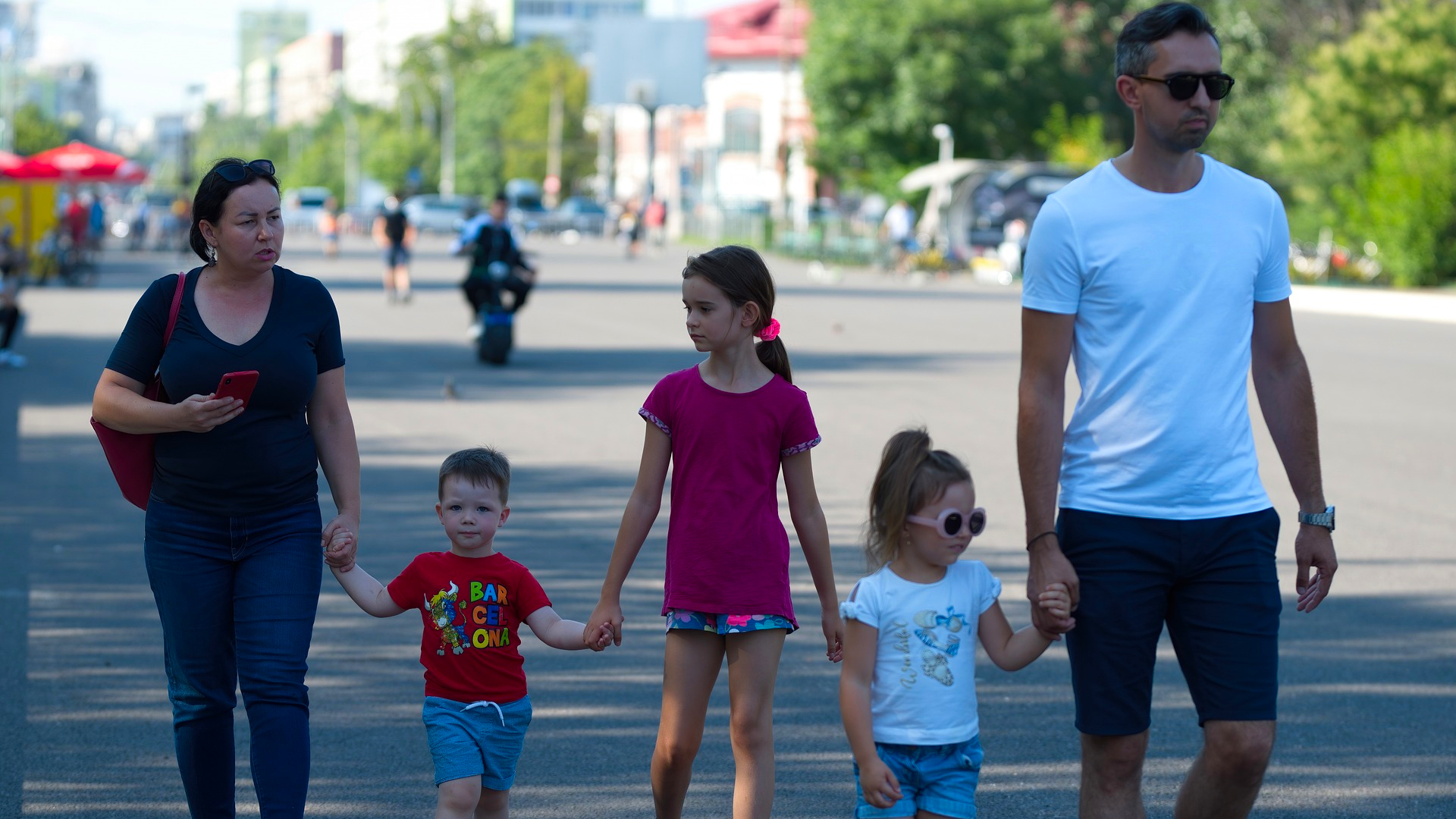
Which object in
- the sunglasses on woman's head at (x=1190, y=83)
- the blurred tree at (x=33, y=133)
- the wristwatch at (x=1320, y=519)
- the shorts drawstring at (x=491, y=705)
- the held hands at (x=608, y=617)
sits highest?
the blurred tree at (x=33, y=133)

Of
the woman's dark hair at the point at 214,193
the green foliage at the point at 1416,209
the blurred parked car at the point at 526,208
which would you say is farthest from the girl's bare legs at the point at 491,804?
the blurred parked car at the point at 526,208

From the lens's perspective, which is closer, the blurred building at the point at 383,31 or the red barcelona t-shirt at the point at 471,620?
the red barcelona t-shirt at the point at 471,620

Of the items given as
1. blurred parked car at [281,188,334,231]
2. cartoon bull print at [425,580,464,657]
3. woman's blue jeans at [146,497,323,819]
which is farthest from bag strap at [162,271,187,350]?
blurred parked car at [281,188,334,231]

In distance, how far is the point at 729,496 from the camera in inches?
159

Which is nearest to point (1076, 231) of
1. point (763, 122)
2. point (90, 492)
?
point (90, 492)

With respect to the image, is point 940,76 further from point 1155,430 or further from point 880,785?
point 880,785

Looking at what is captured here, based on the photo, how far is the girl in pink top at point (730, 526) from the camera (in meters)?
4.03

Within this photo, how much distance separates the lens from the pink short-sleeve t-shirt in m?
4.03

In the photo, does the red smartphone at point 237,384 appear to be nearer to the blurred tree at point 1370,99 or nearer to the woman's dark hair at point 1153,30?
the woman's dark hair at point 1153,30

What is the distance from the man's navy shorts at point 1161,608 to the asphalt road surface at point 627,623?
1.37 m

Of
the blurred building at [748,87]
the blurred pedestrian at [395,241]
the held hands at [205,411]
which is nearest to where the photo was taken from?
the held hands at [205,411]

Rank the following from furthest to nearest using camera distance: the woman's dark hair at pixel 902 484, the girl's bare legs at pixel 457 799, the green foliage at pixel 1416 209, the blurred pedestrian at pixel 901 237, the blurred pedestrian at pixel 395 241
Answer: the blurred pedestrian at pixel 901 237, the green foliage at pixel 1416 209, the blurred pedestrian at pixel 395 241, the girl's bare legs at pixel 457 799, the woman's dark hair at pixel 902 484

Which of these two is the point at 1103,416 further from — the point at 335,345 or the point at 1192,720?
the point at 1192,720

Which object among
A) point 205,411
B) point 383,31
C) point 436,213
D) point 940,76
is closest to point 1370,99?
point 940,76
